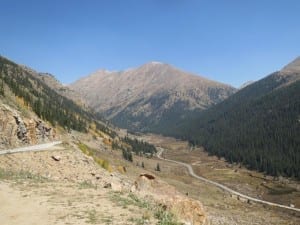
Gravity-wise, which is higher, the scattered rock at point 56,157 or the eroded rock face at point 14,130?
the eroded rock face at point 14,130

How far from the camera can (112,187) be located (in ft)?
109

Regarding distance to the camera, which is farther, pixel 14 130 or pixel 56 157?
pixel 14 130

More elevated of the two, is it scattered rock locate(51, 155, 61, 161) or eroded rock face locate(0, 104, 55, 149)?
eroded rock face locate(0, 104, 55, 149)

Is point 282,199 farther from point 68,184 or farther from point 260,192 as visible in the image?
point 68,184

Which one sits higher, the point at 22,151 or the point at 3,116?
the point at 3,116

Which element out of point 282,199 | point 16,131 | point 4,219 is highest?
point 16,131

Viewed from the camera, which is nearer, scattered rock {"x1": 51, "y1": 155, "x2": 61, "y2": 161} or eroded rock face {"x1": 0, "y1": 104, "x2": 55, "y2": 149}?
scattered rock {"x1": 51, "y1": 155, "x2": 61, "y2": 161}

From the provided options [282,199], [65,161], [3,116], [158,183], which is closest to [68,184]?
[158,183]

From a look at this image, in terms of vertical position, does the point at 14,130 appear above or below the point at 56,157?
above

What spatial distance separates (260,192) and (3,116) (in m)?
117

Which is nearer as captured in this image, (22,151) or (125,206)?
(125,206)

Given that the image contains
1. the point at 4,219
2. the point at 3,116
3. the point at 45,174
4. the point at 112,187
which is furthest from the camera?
the point at 3,116

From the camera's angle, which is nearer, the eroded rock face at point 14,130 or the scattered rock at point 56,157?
the scattered rock at point 56,157

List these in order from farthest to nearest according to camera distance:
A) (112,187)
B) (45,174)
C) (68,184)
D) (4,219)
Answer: (45,174) < (68,184) < (112,187) < (4,219)
